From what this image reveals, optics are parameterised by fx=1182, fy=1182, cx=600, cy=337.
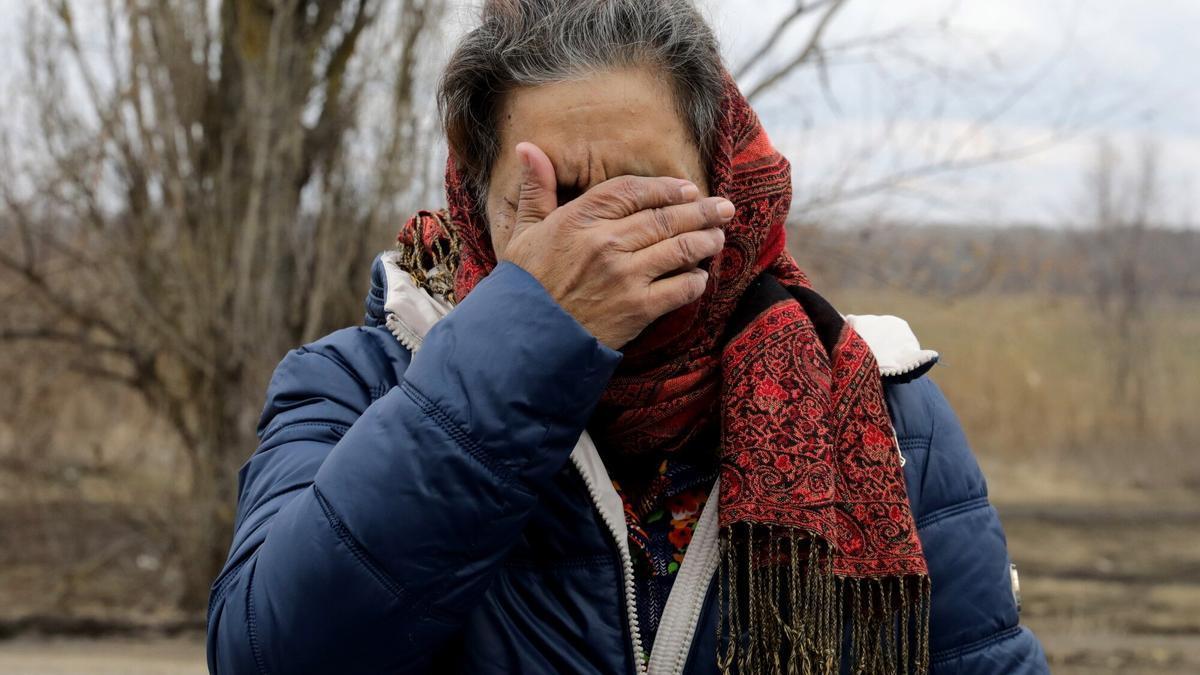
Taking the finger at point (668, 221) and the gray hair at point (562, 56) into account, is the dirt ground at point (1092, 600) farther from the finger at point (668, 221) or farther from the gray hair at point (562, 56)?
the finger at point (668, 221)

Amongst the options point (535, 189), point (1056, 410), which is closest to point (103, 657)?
point (535, 189)

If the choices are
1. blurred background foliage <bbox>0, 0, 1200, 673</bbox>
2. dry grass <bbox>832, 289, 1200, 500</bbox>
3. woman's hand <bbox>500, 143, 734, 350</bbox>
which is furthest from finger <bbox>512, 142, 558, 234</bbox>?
dry grass <bbox>832, 289, 1200, 500</bbox>

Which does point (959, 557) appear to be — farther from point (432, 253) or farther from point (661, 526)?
point (432, 253)

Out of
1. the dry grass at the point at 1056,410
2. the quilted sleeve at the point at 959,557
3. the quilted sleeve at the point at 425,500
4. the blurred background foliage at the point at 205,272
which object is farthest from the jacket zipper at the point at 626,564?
the dry grass at the point at 1056,410

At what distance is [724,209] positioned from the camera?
4.60 feet

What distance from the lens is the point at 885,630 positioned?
146 cm

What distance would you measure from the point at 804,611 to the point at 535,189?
589mm

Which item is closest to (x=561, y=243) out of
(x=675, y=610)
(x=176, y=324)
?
(x=675, y=610)

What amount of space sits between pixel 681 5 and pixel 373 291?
22.4 inches

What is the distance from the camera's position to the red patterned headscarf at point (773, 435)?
4.58ft

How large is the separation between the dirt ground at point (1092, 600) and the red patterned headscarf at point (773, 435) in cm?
503

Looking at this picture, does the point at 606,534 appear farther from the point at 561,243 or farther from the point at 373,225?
the point at 373,225

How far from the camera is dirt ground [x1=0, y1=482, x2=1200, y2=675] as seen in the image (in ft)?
22.0

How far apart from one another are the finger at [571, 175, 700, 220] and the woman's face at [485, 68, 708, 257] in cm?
5
